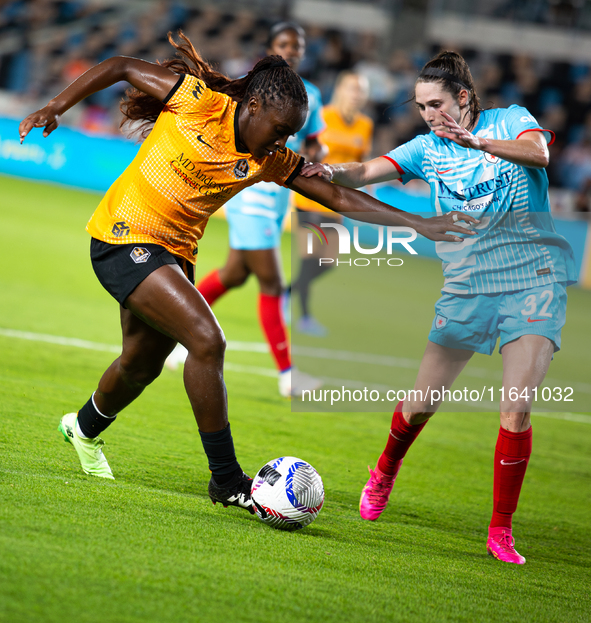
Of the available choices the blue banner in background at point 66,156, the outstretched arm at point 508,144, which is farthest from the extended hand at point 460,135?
the blue banner in background at point 66,156

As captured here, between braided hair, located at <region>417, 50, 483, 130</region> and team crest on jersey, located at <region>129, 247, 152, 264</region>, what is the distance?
1.55 m

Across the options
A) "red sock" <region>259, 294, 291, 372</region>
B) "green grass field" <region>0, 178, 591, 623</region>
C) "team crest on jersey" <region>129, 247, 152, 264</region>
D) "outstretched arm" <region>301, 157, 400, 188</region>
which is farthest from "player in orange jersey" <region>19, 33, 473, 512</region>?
"red sock" <region>259, 294, 291, 372</region>

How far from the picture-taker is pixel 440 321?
4.18 metres

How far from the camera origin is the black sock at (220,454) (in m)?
3.68

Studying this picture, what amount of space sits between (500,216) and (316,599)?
2.06 meters

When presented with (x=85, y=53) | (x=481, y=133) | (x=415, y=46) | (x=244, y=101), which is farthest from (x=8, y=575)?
(x=85, y=53)

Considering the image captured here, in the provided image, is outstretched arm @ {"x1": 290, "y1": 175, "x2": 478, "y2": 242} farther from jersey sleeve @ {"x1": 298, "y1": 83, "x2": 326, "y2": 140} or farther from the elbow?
jersey sleeve @ {"x1": 298, "y1": 83, "x2": 326, "y2": 140}

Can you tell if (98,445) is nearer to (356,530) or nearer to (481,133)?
(356,530)

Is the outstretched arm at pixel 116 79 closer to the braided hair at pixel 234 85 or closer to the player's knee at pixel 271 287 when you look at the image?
the braided hair at pixel 234 85

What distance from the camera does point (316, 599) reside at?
2.93 metres

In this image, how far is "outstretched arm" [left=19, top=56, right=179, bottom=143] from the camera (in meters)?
3.64

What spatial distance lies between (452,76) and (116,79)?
1.57 meters

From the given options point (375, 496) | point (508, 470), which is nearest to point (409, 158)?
point (508, 470)

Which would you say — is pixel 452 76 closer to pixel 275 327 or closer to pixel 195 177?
pixel 195 177
